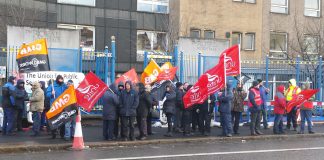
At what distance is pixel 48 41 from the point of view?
17.8m

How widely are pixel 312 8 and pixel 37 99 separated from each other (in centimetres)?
2681

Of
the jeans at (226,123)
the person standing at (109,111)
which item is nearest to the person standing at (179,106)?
the jeans at (226,123)

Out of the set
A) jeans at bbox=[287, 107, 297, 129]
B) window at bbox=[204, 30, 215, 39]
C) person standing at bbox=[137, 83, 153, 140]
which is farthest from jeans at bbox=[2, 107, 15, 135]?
window at bbox=[204, 30, 215, 39]

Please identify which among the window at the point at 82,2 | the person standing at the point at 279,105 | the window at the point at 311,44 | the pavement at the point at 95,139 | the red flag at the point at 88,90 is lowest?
the pavement at the point at 95,139

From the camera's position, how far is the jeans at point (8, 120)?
1437 cm

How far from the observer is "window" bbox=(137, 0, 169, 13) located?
3219 cm

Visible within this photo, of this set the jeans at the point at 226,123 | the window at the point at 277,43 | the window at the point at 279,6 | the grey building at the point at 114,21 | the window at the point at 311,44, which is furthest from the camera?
the window at the point at 279,6

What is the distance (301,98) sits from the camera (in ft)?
53.5

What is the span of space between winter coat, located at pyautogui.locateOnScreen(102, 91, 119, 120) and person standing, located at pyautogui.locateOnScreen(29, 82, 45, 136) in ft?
6.45

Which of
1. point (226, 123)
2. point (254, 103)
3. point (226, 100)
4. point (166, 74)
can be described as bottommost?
point (226, 123)

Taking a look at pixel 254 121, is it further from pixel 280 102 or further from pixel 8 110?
pixel 8 110

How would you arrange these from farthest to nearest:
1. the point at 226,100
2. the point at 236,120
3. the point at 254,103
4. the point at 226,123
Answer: the point at 236,120 → the point at 254,103 → the point at 226,123 → the point at 226,100

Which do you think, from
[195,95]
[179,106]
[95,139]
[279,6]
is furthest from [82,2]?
[95,139]

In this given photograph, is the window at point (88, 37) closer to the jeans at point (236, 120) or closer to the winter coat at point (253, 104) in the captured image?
the jeans at point (236, 120)
